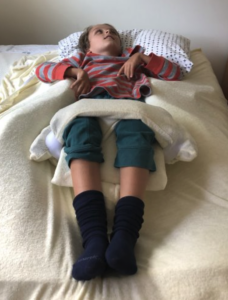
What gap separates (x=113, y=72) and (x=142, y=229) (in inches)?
29.5

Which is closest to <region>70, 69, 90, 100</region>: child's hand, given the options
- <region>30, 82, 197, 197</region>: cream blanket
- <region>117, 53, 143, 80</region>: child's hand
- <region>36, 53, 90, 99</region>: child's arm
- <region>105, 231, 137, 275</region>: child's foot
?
<region>36, 53, 90, 99</region>: child's arm

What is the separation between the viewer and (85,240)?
2.42 feet

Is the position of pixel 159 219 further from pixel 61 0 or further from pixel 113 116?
pixel 61 0

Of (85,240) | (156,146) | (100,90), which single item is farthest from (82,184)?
(100,90)

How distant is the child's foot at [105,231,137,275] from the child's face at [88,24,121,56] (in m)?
0.98

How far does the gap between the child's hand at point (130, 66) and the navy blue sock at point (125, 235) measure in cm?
65

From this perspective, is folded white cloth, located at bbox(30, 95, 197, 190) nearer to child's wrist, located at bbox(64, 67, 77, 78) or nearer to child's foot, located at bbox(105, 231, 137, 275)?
child's foot, located at bbox(105, 231, 137, 275)

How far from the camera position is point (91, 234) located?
0.73 m

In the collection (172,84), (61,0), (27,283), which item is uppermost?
(61,0)

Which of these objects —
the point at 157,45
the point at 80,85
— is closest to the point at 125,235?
the point at 80,85

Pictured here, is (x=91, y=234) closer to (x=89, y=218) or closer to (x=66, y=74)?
(x=89, y=218)

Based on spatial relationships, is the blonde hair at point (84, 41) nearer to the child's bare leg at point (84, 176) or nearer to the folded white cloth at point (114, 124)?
the folded white cloth at point (114, 124)

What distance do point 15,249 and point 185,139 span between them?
0.56 metres

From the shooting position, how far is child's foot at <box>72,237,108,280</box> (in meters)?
0.66
